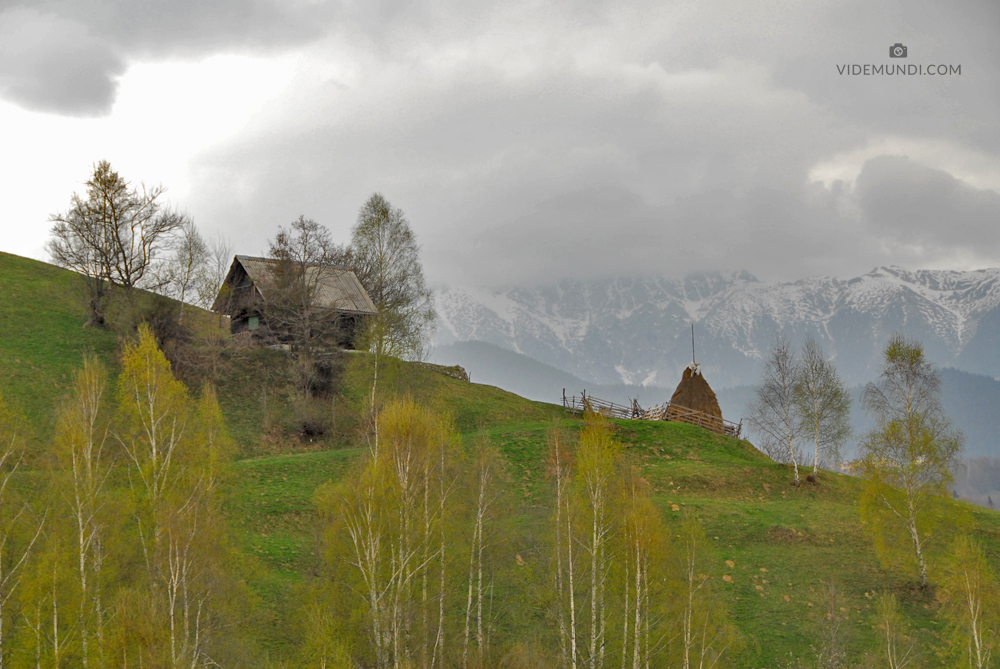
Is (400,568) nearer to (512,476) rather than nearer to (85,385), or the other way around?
(85,385)

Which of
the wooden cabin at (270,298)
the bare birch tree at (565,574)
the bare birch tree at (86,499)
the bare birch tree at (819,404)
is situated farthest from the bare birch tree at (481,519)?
the wooden cabin at (270,298)

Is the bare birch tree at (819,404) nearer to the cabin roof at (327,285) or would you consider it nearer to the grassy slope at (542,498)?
the grassy slope at (542,498)

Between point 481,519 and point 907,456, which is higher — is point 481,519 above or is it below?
below

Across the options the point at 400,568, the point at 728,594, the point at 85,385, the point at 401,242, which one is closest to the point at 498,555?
the point at 400,568

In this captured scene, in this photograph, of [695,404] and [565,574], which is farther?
[695,404]

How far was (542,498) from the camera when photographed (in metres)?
44.3

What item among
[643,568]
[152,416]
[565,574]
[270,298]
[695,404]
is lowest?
[565,574]

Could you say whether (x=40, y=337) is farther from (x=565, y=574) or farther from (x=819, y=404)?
(x=819, y=404)

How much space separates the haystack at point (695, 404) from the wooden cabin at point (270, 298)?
94.7 feet

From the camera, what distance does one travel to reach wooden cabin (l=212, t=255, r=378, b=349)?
63594 mm

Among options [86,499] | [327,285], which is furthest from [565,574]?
[327,285]

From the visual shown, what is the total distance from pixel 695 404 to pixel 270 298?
1533 inches

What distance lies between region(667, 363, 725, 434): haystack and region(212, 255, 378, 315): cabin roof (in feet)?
94.6

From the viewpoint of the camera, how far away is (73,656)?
86.4ft
